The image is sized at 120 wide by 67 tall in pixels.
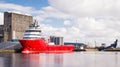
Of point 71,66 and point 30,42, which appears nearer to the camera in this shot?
point 71,66

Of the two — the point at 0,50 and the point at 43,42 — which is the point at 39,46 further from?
the point at 0,50

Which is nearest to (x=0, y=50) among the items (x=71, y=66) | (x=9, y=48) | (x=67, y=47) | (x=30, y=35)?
(x=9, y=48)

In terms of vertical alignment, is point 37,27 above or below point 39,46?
above

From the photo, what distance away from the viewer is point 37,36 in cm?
14300

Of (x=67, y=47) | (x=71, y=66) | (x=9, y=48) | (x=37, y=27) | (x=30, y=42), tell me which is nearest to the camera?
(x=71, y=66)

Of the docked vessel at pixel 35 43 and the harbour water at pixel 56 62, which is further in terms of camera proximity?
the docked vessel at pixel 35 43

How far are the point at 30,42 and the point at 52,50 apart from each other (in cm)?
2061

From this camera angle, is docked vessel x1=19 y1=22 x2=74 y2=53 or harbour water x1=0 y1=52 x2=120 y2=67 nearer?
harbour water x1=0 y1=52 x2=120 y2=67

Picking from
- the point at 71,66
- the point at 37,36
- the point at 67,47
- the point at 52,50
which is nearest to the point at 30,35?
the point at 37,36

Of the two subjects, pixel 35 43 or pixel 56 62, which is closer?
pixel 56 62

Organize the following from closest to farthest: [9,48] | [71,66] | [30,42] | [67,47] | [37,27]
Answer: [71,66] < [30,42] < [37,27] < [9,48] < [67,47]

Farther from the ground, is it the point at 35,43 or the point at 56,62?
the point at 35,43

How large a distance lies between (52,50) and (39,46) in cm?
1679

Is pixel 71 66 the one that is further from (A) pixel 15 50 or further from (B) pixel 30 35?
(A) pixel 15 50
